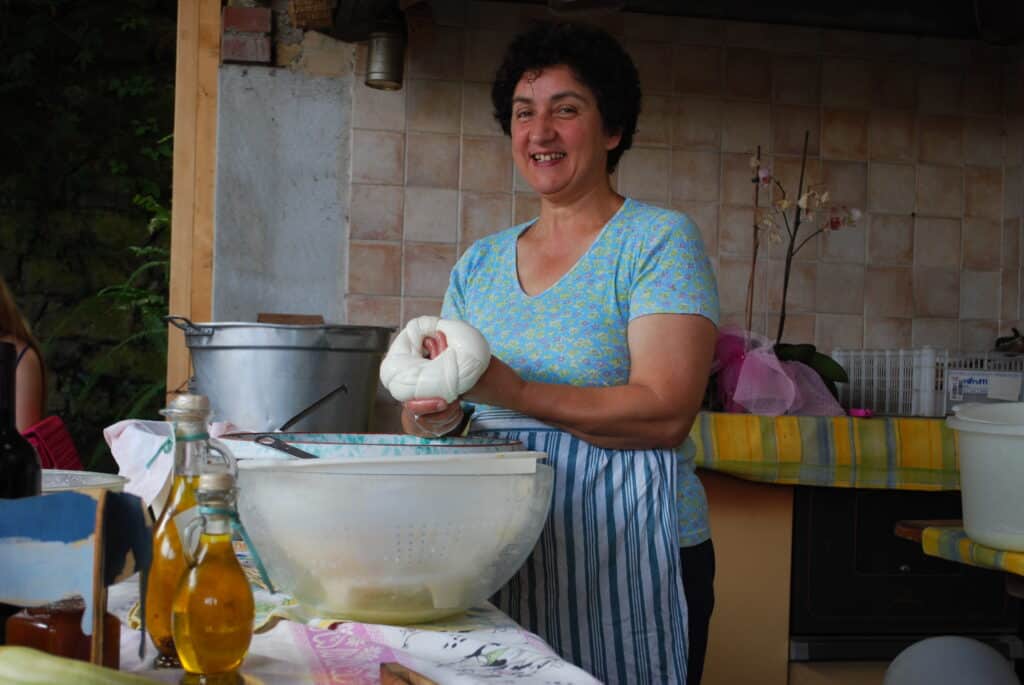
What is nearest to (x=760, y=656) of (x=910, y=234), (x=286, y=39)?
(x=910, y=234)

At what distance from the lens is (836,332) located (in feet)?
9.47

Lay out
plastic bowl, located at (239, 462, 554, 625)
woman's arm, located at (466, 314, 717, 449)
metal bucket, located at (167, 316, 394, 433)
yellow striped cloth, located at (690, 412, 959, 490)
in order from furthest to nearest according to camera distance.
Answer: yellow striped cloth, located at (690, 412, 959, 490) → metal bucket, located at (167, 316, 394, 433) → woman's arm, located at (466, 314, 717, 449) → plastic bowl, located at (239, 462, 554, 625)

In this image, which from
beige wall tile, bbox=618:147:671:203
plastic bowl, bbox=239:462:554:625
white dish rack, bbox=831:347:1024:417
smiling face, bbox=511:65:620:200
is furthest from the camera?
beige wall tile, bbox=618:147:671:203

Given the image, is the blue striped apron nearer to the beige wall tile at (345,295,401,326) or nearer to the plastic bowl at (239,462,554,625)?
the plastic bowl at (239,462,554,625)

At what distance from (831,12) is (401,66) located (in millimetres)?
980

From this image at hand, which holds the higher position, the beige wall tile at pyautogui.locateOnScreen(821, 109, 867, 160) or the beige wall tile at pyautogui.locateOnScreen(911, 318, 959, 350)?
the beige wall tile at pyautogui.locateOnScreen(821, 109, 867, 160)

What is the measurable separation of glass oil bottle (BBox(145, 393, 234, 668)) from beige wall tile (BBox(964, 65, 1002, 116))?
109 inches

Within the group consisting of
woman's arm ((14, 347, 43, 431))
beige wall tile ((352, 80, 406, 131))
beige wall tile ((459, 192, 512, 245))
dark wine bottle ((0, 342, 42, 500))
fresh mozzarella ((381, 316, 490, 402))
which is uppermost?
beige wall tile ((352, 80, 406, 131))

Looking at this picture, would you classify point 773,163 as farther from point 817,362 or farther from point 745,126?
point 817,362

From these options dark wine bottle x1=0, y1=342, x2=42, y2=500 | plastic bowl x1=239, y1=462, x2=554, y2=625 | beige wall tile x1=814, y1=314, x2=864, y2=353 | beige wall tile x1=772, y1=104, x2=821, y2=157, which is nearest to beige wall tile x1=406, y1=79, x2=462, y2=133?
beige wall tile x1=772, y1=104, x2=821, y2=157

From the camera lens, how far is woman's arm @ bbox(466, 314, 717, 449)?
1.18 metres

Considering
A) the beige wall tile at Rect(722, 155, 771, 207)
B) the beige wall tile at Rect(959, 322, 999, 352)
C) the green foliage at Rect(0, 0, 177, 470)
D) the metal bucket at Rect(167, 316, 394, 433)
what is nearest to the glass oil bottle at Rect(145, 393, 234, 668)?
the metal bucket at Rect(167, 316, 394, 433)

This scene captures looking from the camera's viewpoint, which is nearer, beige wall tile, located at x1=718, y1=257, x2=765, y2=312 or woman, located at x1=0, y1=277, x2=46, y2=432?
woman, located at x1=0, y1=277, x2=46, y2=432

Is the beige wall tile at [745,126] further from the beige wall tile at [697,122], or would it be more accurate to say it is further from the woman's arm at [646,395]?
the woman's arm at [646,395]
